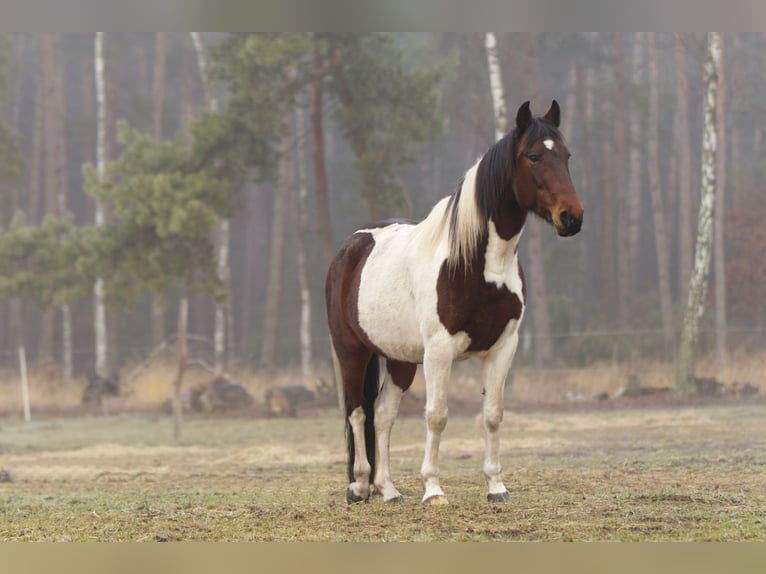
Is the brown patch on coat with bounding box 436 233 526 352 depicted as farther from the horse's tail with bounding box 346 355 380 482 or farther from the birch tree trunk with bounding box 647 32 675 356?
the birch tree trunk with bounding box 647 32 675 356

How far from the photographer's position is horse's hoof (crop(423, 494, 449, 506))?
639cm

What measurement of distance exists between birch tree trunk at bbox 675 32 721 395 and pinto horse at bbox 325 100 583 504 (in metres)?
13.0

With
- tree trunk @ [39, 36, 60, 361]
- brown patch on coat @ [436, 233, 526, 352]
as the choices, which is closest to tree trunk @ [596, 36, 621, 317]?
tree trunk @ [39, 36, 60, 361]

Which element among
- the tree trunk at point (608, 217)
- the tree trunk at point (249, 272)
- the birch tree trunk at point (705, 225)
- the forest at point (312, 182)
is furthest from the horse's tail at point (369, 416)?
the tree trunk at point (249, 272)

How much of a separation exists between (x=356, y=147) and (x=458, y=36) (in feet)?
43.6

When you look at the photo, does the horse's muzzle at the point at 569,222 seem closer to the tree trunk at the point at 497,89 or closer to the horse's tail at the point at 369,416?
the horse's tail at the point at 369,416

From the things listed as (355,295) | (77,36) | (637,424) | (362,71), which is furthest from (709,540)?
(77,36)

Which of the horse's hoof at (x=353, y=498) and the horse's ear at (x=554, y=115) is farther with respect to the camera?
the horse's hoof at (x=353, y=498)

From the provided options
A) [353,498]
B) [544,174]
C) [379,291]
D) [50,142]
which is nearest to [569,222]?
[544,174]

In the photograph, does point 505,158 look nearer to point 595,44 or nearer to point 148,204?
point 148,204

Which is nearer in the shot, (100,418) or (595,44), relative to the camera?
(100,418)

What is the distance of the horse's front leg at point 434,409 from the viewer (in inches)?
247

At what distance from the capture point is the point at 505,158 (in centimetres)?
610

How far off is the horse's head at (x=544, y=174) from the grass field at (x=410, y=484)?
1.62m
